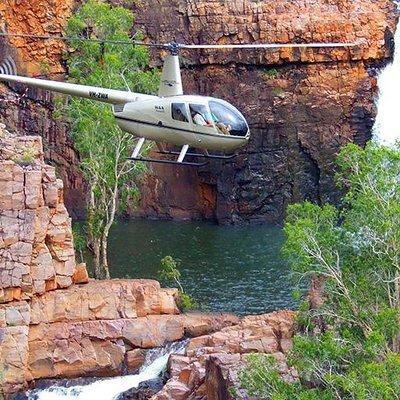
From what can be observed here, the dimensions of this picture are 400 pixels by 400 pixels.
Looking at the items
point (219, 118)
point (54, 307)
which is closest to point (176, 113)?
point (219, 118)

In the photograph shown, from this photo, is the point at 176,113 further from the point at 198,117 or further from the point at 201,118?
the point at 201,118

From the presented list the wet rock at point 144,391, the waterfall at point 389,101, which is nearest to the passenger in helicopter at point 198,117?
the wet rock at point 144,391

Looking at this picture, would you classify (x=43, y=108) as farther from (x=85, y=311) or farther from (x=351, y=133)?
(x=85, y=311)

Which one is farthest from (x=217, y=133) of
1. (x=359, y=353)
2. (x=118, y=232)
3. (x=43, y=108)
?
(x=43, y=108)

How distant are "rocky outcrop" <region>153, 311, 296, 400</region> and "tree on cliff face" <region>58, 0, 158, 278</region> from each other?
25.1 ft

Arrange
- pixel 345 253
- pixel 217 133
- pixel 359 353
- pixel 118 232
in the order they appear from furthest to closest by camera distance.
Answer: pixel 118 232
pixel 217 133
pixel 345 253
pixel 359 353

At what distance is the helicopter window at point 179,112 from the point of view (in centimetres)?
2727

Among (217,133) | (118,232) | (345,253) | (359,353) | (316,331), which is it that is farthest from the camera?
(118,232)

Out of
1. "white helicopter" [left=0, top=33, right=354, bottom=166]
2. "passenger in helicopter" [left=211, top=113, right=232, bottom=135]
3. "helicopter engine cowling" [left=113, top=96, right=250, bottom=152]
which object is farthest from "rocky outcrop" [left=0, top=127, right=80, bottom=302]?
"passenger in helicopter" [left=211, top=113, right=232, bottom=135]

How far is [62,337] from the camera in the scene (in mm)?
28328

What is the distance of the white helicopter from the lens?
87.6 feet

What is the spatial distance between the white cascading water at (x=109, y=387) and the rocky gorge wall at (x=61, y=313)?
429 mm

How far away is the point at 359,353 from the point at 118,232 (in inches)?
1084

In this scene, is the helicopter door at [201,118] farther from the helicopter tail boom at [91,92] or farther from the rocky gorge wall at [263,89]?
the rocky gorge wall at [263,89]
